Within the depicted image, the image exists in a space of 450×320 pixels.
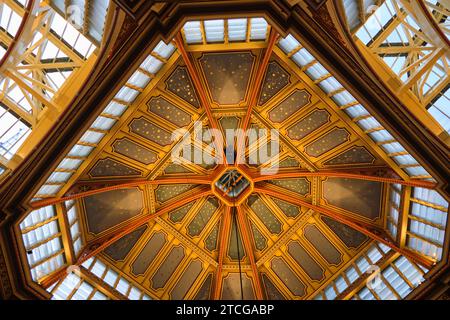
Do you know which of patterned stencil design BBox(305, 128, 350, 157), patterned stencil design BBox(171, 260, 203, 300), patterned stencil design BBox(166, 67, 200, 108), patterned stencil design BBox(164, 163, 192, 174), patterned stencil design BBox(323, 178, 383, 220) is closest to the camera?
patterned stencil design BBox(166, 67, 200, 108)

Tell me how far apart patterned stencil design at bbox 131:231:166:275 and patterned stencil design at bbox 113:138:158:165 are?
384 cm

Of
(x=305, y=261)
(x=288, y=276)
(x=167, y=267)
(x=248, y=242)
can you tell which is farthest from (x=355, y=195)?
(x=167, y=267)

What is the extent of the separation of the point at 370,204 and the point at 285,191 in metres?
3.87

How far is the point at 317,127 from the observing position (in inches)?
682

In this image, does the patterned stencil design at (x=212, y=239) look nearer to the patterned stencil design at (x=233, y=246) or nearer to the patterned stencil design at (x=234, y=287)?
the patterned stencil design at (x=233, y=246)

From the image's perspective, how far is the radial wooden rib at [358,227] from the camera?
15139mm

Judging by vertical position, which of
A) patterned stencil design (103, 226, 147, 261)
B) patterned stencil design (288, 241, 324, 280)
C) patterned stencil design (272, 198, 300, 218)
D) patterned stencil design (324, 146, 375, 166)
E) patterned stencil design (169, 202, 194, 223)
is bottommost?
patterned stencil design (103, 226, 147, 261)

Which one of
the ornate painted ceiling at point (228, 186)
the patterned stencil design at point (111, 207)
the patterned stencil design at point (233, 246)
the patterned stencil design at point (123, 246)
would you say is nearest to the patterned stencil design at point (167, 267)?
the ornate painted ceiling at point (228, 186)

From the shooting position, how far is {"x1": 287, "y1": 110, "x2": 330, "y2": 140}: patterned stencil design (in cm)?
1684

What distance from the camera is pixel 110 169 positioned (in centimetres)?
1762

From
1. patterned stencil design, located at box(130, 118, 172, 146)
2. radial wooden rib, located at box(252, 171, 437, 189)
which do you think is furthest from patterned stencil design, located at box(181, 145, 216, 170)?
radial wooden rib, located at box(252, 171, 437, 189)

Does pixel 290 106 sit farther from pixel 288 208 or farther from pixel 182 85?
pixel 288 208

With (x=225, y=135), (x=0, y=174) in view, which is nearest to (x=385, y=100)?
(x=225, y=135)

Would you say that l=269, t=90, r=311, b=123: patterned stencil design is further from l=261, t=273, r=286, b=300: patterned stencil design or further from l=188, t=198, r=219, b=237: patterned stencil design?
l=261, t=273, r=286, b=300: patterned stencil design
